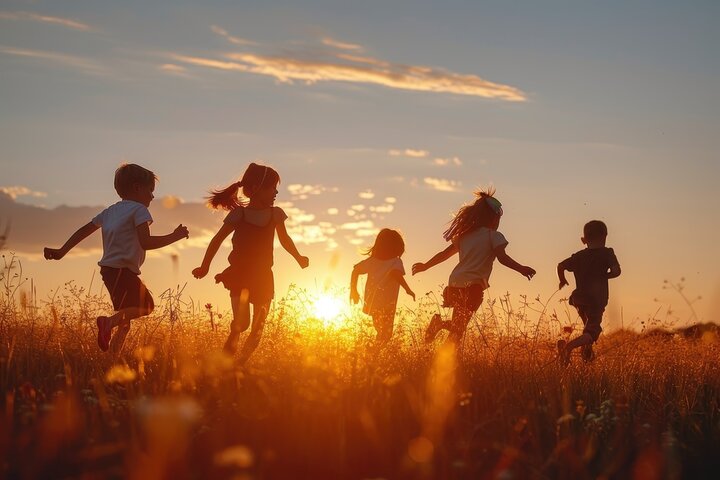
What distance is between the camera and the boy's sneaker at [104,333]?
7734 mm

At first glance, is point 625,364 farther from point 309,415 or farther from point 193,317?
point 193,317

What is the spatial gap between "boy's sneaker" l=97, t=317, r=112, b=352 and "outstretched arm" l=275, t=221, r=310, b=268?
2.03 metres

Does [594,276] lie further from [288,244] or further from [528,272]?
[288,244]

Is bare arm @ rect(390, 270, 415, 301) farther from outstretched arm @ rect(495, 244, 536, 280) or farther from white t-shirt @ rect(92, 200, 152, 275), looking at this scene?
white t-shirt @ rect(92, 200, 152, 275)

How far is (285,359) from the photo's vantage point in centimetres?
704

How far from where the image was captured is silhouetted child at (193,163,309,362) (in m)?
8.75

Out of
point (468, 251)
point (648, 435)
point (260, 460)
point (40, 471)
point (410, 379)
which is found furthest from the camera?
point (468, 251)

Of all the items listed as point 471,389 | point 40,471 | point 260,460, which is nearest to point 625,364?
point 471,389

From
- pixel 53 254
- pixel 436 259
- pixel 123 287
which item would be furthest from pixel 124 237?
pixel 436 259

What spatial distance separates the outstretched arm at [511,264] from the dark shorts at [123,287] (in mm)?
3952

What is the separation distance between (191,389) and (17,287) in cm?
316

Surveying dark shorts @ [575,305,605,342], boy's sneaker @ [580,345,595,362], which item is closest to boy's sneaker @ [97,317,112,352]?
boy's sneaker @ [580,345,595,362]

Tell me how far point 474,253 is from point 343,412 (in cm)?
470

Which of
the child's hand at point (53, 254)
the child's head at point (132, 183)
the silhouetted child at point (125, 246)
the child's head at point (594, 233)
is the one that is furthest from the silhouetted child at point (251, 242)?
the child's head at point (594, 233)
